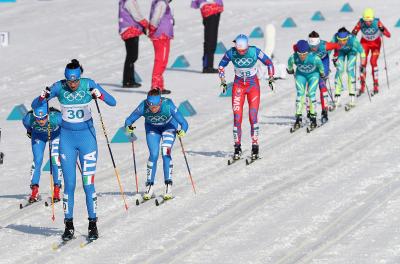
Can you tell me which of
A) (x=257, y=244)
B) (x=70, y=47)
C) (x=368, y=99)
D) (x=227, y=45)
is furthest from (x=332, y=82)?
(x=257, y=244)

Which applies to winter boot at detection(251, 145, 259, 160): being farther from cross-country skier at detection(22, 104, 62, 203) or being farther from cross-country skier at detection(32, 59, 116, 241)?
cross-country skier at detection(32, 59, 116, 241)

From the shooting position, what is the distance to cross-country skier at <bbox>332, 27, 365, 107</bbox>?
25.2 metres

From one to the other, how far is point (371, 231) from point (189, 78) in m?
12.4

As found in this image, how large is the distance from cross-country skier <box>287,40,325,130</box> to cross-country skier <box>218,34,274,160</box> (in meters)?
1.95

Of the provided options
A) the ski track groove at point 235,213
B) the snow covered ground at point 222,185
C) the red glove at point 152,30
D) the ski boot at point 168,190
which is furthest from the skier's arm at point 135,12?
the ski boot at point 168,190

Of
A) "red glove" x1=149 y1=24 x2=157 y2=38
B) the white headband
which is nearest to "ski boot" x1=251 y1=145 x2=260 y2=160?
the white headband

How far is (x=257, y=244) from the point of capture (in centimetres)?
1634

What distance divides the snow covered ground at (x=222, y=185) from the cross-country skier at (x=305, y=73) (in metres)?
0.40

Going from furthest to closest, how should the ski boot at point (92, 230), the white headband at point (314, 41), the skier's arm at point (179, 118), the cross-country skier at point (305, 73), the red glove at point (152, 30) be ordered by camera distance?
the red glove at point (152, 30), the white headband at point (314, 41), the cross-country skier at point (305, 73), the skier's arm at point (179, 118), the ski boot at point (92, 230)

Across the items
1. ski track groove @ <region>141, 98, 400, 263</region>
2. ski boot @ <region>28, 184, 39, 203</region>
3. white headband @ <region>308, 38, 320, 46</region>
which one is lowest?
ski track groove @ <region>141, 98, 400, 263</region>

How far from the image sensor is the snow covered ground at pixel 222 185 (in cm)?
1623

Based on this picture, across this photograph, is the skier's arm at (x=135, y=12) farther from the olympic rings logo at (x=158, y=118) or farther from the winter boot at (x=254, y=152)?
the olympic rings logo at (x=158, y=118)

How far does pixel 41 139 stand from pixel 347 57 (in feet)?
28.0

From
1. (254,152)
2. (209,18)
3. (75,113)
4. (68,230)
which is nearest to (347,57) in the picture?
(209,18)
